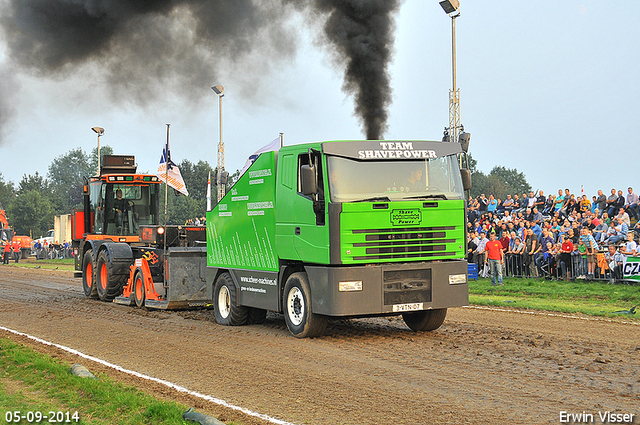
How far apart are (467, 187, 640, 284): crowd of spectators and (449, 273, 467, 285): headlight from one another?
980 cm

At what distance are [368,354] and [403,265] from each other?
1.74m

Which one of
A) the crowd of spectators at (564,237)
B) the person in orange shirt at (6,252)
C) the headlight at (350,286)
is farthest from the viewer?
the person in orange shirt at (6,252)

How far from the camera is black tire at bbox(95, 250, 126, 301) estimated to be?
17.8m

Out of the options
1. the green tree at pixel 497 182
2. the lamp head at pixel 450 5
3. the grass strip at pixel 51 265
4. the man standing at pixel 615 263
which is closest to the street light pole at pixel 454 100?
the lamp head at pixel 450 5

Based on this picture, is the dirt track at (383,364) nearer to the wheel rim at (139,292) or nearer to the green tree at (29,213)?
the wheel rim at (139,292)

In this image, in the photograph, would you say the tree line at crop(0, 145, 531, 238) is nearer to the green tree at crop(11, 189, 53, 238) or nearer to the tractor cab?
the green tree at crop(11, 189, 53, 238)

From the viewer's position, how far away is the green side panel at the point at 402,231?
1052cm

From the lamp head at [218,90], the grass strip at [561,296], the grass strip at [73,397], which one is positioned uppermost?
the lamp head at [218,90]

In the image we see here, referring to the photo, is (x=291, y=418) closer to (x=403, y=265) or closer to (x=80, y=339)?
(x=403, y=265)

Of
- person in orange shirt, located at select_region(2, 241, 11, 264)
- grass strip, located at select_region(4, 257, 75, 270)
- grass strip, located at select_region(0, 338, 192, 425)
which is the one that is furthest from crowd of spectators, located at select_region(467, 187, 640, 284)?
person in orange shirt, located at select_region(2, 241, 11, 264)

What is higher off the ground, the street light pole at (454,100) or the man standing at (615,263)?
the street light pole at (454,100)

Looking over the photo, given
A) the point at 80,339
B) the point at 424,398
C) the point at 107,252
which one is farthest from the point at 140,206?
the point at 424,398

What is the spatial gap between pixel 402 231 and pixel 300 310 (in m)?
2.13

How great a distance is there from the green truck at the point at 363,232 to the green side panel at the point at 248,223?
0.13ft
